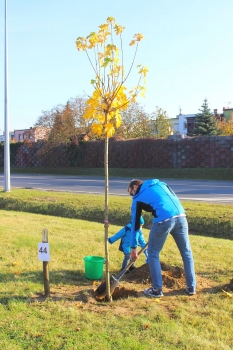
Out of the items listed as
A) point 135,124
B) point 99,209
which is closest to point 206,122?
point 135,124

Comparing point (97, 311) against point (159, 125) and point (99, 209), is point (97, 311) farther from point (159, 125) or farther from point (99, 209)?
point (159, 125)

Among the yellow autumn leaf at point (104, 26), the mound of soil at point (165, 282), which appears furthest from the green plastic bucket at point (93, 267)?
the yellow autumn leaf at point (104, 26)

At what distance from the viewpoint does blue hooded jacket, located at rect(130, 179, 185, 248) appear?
199 inches

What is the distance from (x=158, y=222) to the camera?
506 centimetres

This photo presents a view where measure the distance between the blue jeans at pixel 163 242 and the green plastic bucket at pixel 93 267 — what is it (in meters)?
0.95

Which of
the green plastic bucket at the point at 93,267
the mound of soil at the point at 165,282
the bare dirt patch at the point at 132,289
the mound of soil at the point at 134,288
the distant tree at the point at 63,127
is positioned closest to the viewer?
the bare dirt patch at the point at 132,289

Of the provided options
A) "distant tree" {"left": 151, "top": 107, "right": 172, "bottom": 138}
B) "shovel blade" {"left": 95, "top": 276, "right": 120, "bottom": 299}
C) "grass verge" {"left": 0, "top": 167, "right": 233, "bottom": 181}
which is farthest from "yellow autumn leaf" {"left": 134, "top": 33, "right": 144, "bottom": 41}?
"distant tree" {"left": 151, "top": 107, "right": 172, "bottom": 138}

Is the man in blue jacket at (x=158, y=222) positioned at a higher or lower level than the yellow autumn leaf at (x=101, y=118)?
lower

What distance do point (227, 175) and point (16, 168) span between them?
2300 cm

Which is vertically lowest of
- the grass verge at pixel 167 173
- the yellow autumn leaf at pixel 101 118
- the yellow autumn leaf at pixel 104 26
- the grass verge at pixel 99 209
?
the grass verge at pixel 99 209

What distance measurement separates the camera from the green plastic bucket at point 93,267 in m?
5.90

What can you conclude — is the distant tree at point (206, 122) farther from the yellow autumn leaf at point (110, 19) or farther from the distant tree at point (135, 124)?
the yellow autumn leaf at point (110, 19)

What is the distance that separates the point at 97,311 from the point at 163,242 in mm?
1170

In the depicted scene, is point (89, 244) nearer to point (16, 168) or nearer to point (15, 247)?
point (15, 247)
